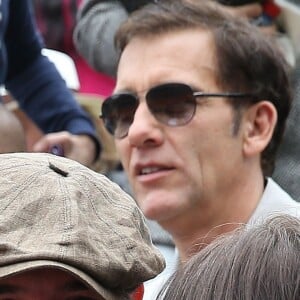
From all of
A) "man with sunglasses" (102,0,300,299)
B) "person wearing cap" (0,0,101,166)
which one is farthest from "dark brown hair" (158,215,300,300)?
"person wearing cap" (0,0,101,166)

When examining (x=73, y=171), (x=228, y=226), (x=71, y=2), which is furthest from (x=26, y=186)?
(x=71, y=2)

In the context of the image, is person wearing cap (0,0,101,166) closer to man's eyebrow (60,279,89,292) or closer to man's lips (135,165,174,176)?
man's lips (135,165,174,176)

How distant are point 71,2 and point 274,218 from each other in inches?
105

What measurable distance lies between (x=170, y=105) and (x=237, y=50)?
0.25m

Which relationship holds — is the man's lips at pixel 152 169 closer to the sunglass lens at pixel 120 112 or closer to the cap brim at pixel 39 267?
the sunglass lens at pixel 120 112

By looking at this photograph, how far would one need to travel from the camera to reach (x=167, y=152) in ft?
7.69

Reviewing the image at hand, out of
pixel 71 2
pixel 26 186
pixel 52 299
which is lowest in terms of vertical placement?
pixel 71 2

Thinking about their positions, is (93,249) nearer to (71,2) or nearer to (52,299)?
(52,299)

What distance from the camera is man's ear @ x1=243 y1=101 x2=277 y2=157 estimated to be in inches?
96.1

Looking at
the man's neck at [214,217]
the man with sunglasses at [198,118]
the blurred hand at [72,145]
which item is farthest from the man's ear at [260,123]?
the blurred hand at [72,145]

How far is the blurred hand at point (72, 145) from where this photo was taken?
8.71 ft

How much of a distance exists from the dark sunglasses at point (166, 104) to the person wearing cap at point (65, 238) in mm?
868

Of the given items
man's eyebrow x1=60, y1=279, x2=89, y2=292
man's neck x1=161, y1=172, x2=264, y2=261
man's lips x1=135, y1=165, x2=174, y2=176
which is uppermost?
man's eyebrow x1=60, y1=279, x2=89, y2=292

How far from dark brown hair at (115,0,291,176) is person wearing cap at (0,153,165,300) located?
1.00 metres
